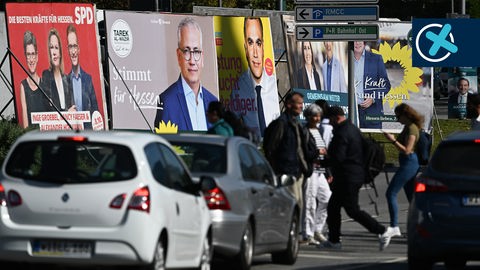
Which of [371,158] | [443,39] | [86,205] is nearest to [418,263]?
[371,158]

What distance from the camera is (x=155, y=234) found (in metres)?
12.0

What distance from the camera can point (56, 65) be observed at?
25797mm

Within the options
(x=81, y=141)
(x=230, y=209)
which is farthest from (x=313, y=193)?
(x=81, y=141)

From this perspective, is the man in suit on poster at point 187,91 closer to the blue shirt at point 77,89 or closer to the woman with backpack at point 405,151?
the blue shirt at point 77,89

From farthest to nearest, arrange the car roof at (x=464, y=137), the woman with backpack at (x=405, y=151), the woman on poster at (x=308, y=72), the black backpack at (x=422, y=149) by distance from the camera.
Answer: the woman on poster at (x=308, y=72) < the black backpack at (x=422, y=149) < the woman with backpack at (x=405, y=151) < the car roof at (x=464, y=137)

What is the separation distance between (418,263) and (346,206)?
10.2ft

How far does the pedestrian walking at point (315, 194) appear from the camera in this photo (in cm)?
1864

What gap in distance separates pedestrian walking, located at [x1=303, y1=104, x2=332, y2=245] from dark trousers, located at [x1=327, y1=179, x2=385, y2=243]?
83cm

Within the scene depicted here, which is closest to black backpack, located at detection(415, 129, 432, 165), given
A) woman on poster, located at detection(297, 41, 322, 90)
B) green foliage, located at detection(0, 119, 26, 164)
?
green foliage, located at detection(0, 119, 26, 164)

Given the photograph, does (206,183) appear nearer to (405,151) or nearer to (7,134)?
(405,151)

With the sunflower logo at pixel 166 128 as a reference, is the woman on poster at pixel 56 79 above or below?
above

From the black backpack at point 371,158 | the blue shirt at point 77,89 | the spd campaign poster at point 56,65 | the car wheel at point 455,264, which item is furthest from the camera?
the blue shirt at point 77,89

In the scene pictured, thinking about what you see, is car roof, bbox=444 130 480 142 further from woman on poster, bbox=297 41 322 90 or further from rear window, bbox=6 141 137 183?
woman on poster, bbox=297 41 322 90

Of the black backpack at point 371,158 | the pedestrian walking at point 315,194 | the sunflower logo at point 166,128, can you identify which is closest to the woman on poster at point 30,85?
the sunflower logo at point 166,128
